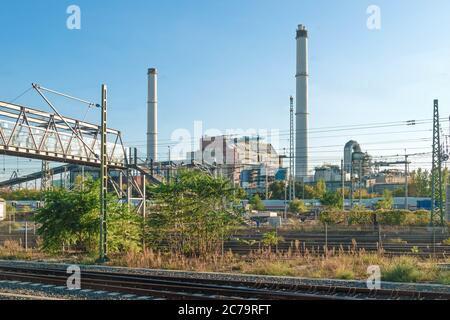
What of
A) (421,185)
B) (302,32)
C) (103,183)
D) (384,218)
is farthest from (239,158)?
(103,183)

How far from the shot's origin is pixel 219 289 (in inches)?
507

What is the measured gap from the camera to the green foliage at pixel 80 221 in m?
23.2

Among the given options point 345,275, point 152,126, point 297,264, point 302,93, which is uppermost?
point 302,93

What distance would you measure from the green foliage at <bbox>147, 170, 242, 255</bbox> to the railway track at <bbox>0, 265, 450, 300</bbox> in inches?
272

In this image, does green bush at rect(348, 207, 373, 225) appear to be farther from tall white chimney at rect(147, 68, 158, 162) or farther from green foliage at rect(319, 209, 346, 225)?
tall white chimney at rect(147, 68, 158, 162)

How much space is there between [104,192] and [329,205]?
1763 inches

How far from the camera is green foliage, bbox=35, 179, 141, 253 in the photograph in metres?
23.2

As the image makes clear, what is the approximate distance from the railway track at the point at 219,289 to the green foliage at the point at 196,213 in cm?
692

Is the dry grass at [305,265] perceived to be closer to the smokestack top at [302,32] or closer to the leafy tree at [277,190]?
the smokestack top at [302,32]

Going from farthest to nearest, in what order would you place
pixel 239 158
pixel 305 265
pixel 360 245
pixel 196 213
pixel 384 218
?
pixel 239 158 → pixel 384 218 → pixel 360 245 → pixel 196 213 → pixel 305 265

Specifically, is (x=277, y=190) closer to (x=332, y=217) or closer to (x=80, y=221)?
(x=332, y=217)

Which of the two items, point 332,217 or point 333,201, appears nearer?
point 332,217

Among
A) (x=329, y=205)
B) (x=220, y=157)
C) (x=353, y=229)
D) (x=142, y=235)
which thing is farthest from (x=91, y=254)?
(x=220, y=157)

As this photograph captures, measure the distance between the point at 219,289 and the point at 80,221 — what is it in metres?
12.3
